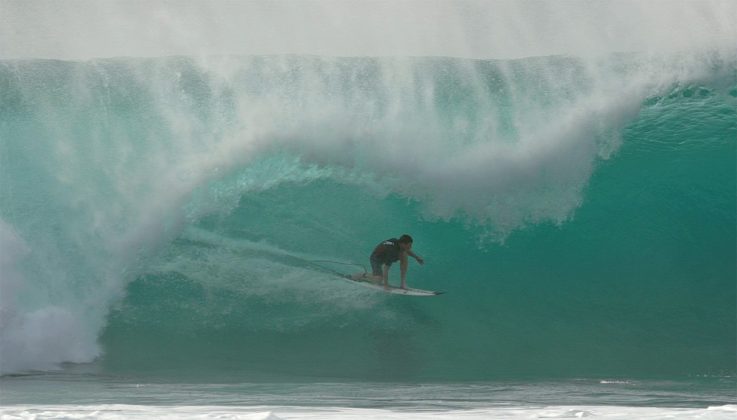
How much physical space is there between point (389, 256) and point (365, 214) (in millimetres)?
1262

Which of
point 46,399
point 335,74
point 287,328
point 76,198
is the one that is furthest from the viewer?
point 335,74

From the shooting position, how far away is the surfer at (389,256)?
39.7 feet

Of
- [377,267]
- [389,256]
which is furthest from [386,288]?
[389,256]

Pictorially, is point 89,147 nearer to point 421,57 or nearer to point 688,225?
point 421,57

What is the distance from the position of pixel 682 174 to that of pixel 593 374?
153 inches

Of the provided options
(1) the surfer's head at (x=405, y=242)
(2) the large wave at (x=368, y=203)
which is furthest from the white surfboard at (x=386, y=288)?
(1) the surfer's head at (x=405, y=242)

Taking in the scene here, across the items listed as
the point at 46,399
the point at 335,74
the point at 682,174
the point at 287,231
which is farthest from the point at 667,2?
the point at 46,399

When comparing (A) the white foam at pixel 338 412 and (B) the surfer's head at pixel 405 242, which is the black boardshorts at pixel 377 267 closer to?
(B) the surfer's head at pixel 405 242

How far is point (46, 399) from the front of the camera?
26.9 feet

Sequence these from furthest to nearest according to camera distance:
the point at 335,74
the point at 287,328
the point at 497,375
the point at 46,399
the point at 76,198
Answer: the point at 335,74
the point at 76,198
the point at 287,328
the point at 497,375
the point at 46,399

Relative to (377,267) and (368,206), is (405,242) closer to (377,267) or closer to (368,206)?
(377,267)

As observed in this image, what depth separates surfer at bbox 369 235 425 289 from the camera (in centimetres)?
1209

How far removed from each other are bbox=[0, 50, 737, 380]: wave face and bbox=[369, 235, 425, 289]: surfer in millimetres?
273

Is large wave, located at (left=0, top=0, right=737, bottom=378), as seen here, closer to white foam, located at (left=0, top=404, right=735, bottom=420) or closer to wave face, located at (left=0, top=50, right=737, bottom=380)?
wave face, located at (left=0, top=50, right=737, bottom=380)
